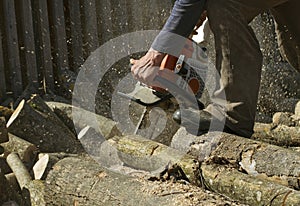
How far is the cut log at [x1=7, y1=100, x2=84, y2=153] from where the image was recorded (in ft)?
13.1

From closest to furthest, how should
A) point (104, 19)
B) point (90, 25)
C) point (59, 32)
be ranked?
point (59, 32) < point (90, 25) < point (104, 19)

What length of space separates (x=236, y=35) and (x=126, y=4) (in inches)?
144

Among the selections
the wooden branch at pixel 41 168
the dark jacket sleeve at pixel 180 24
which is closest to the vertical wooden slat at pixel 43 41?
the wooden branch at pixel 41 168

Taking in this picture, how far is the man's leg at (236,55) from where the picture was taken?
3.01 m

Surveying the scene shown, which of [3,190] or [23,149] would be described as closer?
[3,190]

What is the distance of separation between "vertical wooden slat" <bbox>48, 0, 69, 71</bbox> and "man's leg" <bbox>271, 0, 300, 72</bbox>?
2.80m

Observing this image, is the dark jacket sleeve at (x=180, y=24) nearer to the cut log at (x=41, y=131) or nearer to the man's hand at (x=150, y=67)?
the man's hand at (x=150, y=67)

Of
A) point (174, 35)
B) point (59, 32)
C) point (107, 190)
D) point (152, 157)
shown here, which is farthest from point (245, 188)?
point (59, 32)

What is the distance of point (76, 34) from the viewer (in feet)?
19.6

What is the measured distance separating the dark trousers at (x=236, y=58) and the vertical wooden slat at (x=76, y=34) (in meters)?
3.02

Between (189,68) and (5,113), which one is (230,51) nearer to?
(189,68)

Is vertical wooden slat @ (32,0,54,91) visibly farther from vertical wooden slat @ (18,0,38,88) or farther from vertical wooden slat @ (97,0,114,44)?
vertical wooden slat @ (97,0,114,44)

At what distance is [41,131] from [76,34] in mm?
2115

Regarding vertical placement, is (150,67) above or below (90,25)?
above
